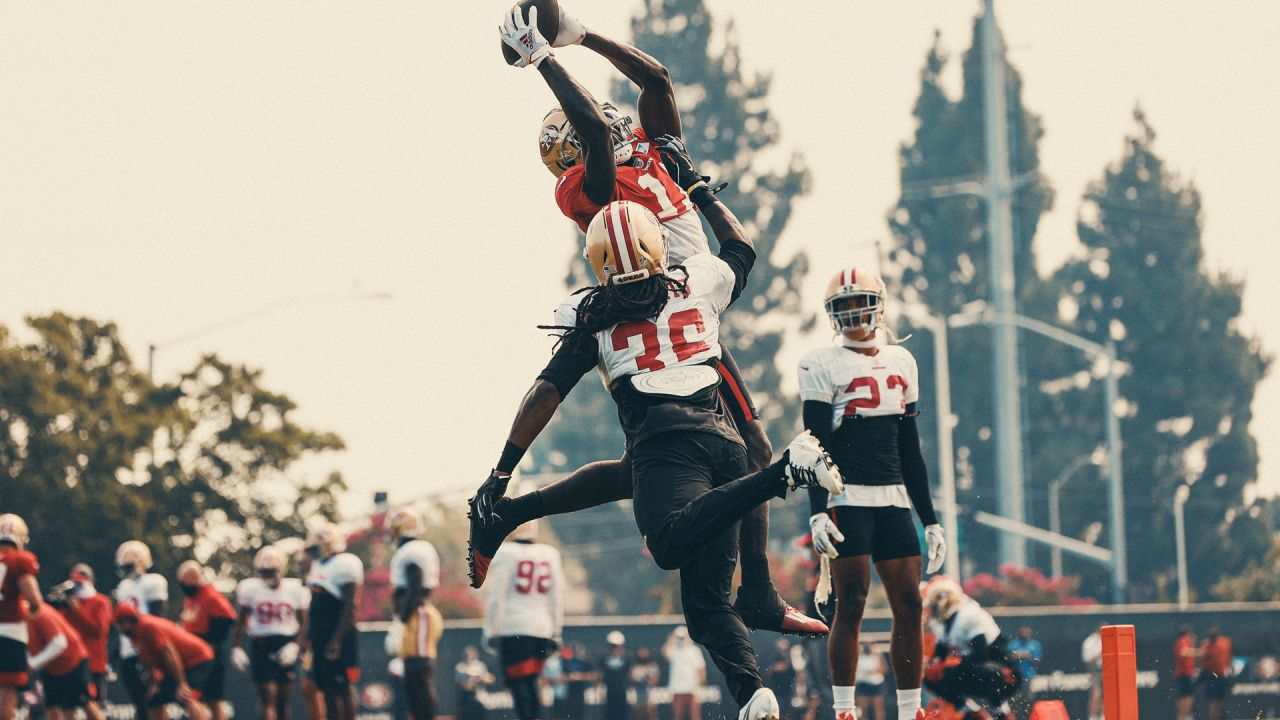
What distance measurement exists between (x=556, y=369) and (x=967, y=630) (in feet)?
22.7

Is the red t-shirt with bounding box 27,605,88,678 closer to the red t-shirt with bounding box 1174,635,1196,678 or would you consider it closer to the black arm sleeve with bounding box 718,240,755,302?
the black arm sleeve with bounding box 718,240,755,302

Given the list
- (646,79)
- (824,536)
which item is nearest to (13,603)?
(646,79)

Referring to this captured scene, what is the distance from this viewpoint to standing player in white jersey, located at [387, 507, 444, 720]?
611 inches

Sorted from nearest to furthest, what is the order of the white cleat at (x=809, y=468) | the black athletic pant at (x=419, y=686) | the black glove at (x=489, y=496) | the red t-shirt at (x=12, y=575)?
the white cleat at (x=809, y=468) < the black glove at (x=489, y=496) < the red t-shirt at (x=12, y=575) < the black athletic pant at (x=419, y=686)

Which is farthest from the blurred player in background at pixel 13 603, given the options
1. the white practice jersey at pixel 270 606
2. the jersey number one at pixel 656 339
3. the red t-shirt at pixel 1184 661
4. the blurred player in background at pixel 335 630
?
the red t-shirt at pixel 1184 661

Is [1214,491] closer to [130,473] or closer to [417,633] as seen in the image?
[130,473]

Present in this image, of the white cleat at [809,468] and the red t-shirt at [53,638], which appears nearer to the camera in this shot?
the white cleat at [809,468]

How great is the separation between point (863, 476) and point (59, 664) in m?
9.91

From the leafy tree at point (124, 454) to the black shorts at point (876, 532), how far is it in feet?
78.0

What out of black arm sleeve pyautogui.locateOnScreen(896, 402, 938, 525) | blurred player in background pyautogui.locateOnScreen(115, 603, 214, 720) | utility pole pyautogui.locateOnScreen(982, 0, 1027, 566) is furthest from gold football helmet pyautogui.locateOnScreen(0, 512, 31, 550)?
utility pole pyautogui.locateOnScreen(982, 0, 1027, 566)

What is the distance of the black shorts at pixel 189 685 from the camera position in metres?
16.7

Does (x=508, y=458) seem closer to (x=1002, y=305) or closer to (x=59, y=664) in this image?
(x=59, y=664)

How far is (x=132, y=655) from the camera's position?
18.0m

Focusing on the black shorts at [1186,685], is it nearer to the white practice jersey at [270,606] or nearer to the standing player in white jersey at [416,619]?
the white practice jersey at [270,606]
